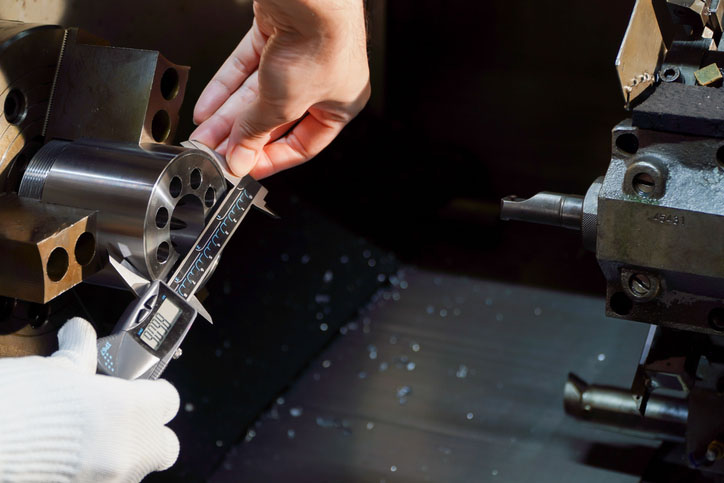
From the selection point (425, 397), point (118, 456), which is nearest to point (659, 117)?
point (118, 456)

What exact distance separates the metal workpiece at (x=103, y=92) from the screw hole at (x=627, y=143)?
1.40 ft

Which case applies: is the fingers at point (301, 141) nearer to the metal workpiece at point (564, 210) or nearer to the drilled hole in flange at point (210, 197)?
the drilled hole in flange at point (210, 197)

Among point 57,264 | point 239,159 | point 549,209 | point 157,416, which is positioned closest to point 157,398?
point 157,416

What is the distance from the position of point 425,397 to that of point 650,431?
0.38 m

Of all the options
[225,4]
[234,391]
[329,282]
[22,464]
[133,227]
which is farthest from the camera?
[329,282]

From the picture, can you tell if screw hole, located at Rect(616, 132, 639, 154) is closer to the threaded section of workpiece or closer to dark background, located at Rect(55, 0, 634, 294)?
the threaded section of workpiece

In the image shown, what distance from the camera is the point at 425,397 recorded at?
1.29 m

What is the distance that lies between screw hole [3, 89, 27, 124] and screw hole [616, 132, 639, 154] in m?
0.52

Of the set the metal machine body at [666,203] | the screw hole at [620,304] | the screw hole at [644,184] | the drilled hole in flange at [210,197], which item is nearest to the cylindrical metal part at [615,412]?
the metal machine body at [666,203]

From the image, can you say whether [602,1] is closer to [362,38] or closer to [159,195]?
[362,38]

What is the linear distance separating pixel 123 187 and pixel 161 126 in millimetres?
132

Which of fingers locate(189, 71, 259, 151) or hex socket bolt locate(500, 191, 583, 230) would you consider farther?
fingers locate(189, 71, 259, 151)

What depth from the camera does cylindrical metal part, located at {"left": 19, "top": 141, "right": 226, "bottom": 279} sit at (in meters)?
0.67

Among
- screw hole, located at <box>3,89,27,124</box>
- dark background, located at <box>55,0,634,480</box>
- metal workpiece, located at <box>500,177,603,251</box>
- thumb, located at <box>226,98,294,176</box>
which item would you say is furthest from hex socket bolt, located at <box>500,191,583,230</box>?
Answer: dark background, located at <box>55,0,634,480</box>
